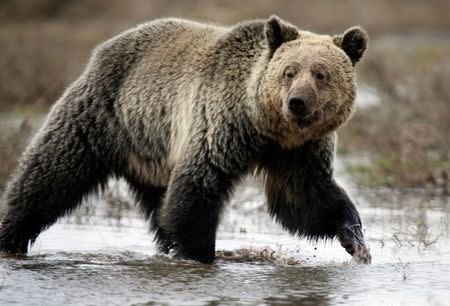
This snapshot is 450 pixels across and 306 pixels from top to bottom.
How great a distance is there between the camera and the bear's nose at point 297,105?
6621 millimetres

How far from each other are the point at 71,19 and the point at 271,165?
97.0 feet

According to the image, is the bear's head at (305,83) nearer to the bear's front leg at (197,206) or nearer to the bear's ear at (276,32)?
the bear's ear at (276,32)

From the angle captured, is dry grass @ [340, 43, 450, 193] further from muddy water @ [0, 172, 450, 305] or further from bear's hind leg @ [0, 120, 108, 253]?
bear's hind leg @ [0, 120, 108, 253]

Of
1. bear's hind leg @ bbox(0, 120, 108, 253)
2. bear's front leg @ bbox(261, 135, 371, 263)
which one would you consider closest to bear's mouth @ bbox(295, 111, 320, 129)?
bear's front leg @ bbox(261, 135, 371, 263)

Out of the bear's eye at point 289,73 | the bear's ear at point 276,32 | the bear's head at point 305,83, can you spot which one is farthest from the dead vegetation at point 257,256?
the bear's ear at point 276,32

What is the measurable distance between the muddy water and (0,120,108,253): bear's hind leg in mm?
282

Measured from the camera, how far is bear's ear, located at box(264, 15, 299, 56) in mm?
7168

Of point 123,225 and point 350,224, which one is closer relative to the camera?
point 350,224

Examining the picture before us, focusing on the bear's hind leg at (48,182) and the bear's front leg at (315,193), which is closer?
the bear's front leg at (315,193)

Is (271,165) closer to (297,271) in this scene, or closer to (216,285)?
(297,271)

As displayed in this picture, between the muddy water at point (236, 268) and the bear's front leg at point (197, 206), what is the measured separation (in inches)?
6.0

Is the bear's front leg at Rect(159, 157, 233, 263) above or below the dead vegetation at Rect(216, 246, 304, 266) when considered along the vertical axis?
above

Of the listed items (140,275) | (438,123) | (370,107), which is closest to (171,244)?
(140,275)

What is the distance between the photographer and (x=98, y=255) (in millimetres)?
7629
